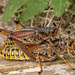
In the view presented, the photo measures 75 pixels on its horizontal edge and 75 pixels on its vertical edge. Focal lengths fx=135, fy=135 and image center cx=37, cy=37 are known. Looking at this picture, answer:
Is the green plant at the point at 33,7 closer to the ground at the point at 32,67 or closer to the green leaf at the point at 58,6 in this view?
the green leaf at the point at 58,6

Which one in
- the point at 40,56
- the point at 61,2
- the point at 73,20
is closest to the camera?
the point at 61,2

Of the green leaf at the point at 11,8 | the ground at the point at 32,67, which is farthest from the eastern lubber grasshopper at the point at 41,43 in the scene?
the green leaf at the point at 11,8

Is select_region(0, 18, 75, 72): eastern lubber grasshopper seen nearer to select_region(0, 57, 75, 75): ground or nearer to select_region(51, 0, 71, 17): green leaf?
select_region(0, 57, 75, 75): ground

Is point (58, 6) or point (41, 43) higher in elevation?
point (58, 6)

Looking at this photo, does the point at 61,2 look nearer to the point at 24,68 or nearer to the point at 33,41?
the point at 33,41

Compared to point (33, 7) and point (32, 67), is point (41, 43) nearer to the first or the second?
point (32, 67)

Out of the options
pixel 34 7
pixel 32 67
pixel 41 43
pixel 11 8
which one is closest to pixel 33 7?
pixel 34 7

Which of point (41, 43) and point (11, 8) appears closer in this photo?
point (11, 8)

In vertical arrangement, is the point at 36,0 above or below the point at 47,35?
above

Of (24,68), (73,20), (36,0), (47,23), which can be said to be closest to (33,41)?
(24,68)
